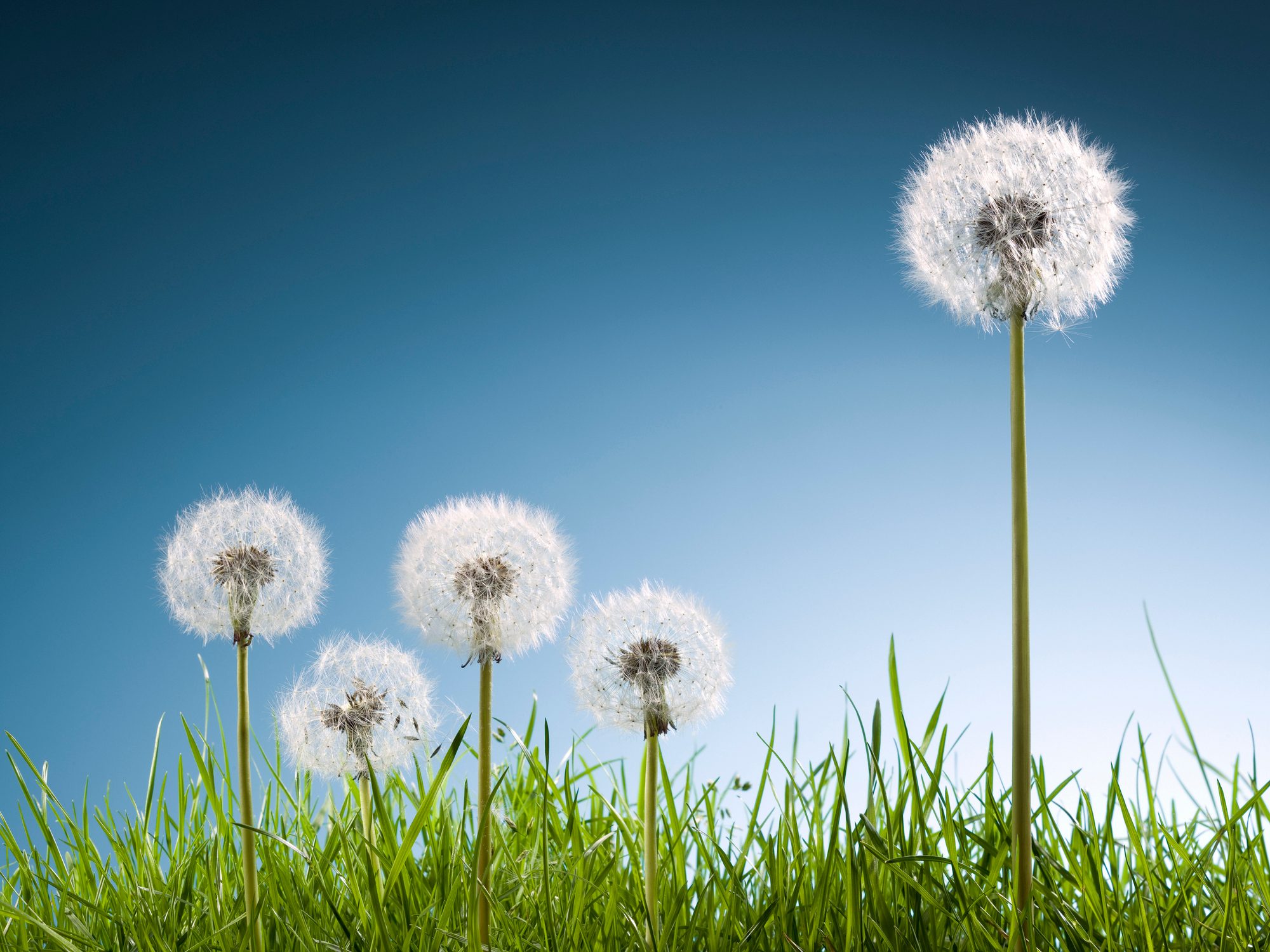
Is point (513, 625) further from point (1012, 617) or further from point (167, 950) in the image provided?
point (167, 950)

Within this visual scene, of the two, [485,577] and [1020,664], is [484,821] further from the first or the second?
[1020,664]

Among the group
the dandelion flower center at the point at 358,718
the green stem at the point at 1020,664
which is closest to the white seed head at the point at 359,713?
the dandelion flower center at the point at 358,718

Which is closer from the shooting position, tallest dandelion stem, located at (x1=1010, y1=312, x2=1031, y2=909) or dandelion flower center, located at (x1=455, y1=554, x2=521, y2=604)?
tallest dandelion stem, located at (x1=1010, y1=312, x2=1031, y2=909)

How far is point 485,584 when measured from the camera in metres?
2.35

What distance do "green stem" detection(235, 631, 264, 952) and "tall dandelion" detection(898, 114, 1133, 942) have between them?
6.21 feet

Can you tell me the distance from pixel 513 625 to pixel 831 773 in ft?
4.85

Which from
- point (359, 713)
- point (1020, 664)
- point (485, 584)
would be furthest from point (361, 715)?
point (1020, 664)

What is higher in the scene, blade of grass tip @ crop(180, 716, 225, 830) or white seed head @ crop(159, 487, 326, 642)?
white seed head @ crop(159, 487, 326, 642)

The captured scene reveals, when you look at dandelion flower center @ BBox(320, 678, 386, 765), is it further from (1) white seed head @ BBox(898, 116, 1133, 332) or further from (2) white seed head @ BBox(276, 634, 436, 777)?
(1) white seed head @ BBox(898, 116, 1133, 332)

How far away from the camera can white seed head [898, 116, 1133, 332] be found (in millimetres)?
2340

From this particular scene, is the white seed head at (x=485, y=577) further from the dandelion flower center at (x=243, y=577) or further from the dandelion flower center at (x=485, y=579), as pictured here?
the dandelion flower center at (x=243, y=577)

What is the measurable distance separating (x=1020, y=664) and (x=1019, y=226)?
1107 millimetres

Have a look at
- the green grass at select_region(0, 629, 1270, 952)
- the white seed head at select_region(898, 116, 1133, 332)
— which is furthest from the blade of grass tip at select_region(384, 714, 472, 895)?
the white seed head at select_region(898, 116, 1133, 332)

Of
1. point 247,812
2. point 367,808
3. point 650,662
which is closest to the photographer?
point 247,812
